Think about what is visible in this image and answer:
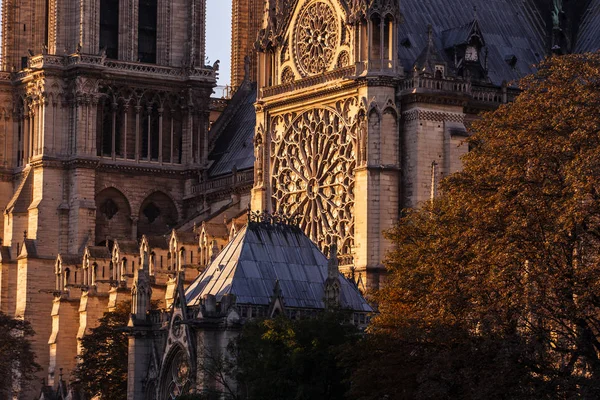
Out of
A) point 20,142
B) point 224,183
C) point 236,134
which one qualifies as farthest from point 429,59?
point 20,142

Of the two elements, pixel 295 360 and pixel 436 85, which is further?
pixel 436 85

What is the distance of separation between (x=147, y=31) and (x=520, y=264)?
73036 mm

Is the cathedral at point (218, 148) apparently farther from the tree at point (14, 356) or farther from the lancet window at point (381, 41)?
the tree at point (14, 356)

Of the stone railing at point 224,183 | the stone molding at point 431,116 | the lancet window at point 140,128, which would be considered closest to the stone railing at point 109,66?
the lancet window at point 140,128

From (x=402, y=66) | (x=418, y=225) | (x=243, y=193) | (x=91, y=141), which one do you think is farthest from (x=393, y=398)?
(x=91, y=141)

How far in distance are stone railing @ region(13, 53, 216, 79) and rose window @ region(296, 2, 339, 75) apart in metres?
25.4

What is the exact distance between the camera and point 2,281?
11925cm

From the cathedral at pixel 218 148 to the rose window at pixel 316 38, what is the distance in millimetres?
92

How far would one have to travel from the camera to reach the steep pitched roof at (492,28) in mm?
94938

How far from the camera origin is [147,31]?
12606cm

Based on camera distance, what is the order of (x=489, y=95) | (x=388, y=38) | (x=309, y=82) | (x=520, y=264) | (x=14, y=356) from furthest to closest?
1. (x=14, y=356)
2. (x=309, y=82)
3. (x=489, y=95)
4. (x=388, y=38)
5. (x=520, y=264)

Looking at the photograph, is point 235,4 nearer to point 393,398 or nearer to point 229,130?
point 229,130

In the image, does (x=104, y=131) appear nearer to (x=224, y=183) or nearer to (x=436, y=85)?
(x=224, y=183)

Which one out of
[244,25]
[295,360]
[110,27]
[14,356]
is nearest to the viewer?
[295,360]
